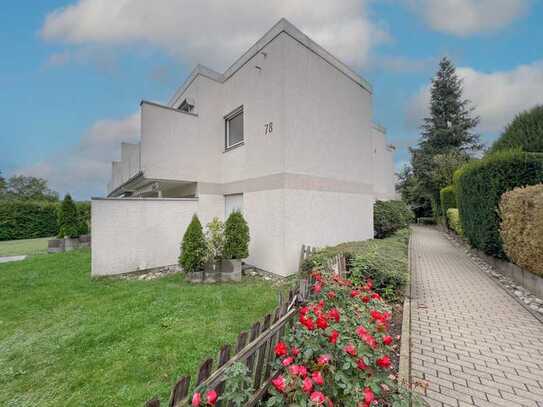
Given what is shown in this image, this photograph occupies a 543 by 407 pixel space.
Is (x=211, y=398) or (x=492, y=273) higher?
(x=211, y=398)

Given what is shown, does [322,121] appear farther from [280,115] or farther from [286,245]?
[286,245]

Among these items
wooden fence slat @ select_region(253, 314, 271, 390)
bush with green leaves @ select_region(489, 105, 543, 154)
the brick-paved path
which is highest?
bush with green leaves @ select_region(489, 105, 543, 154)

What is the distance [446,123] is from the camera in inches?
1038

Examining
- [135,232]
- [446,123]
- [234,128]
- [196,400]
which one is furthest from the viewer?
[446,123]

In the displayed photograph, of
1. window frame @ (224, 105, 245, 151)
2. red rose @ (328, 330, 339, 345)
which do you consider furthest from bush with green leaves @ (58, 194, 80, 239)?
red rose @ (328, 330, 339, 345)

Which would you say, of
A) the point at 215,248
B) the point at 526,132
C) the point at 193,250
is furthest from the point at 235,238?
the point at 526,132

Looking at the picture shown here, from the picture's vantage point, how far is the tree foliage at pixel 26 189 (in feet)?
130

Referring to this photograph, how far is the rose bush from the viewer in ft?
5.01

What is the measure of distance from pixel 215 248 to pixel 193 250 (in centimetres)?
62

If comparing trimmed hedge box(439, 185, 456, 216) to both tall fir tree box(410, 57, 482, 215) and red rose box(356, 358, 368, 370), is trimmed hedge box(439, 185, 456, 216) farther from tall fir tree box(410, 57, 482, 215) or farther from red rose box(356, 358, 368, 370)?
red rose box(356, 358, 368, 370)

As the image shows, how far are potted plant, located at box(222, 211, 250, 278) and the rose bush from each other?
4.33 m

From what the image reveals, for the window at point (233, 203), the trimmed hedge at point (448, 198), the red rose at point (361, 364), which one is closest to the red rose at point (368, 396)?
the red rose at point (361, 364)

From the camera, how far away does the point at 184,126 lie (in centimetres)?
806

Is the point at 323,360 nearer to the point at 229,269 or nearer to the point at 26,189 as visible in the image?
the point at 229,269
